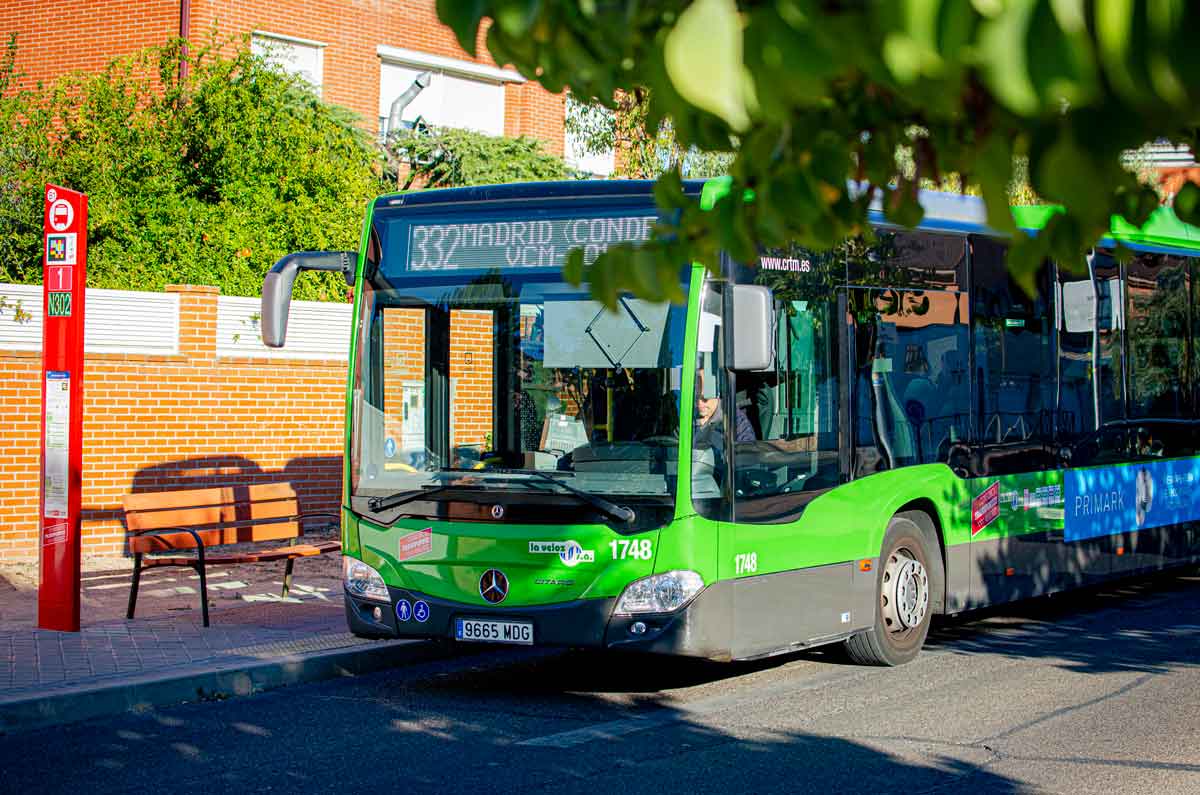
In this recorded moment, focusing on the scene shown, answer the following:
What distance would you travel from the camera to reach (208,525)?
11.7 m

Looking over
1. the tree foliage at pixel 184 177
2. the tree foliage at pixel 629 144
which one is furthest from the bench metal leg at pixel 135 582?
the tree foliage at pixel 629 144

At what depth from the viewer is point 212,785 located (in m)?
6.46

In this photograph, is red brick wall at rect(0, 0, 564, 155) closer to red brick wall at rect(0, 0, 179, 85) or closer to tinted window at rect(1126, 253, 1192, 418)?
red brick wall at rect(0, 0, 179, 85)

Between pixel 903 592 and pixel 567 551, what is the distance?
100 inches

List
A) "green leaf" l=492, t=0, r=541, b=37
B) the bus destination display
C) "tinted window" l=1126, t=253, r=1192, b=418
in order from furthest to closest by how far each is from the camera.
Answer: "tinted window" l=1126, t=253, r=1192, b=418
the bus destination display
"green leaf" l=492, t=0, r=541, b=37

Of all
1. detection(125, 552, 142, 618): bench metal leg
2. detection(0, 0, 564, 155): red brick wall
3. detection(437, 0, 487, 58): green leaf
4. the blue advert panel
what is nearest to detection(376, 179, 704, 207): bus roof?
detection(125, 552, 142, 618): bench metal leg

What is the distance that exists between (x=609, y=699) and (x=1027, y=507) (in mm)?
3578

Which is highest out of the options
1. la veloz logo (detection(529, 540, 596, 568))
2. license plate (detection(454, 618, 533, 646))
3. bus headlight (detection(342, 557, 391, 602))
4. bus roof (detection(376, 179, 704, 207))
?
bus roof (detection(376, 179, 704, 207))

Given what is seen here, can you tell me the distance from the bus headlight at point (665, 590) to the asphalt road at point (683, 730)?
Answer: 61cm

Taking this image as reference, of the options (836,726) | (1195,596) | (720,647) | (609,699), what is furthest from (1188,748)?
(1195,596)

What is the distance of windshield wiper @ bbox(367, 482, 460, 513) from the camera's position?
8367 mm

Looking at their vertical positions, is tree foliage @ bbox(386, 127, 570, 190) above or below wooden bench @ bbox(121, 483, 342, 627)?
above

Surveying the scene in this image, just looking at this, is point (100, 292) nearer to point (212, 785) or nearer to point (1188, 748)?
point (212, 785)

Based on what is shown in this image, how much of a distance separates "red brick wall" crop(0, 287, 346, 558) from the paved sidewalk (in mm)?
1146
